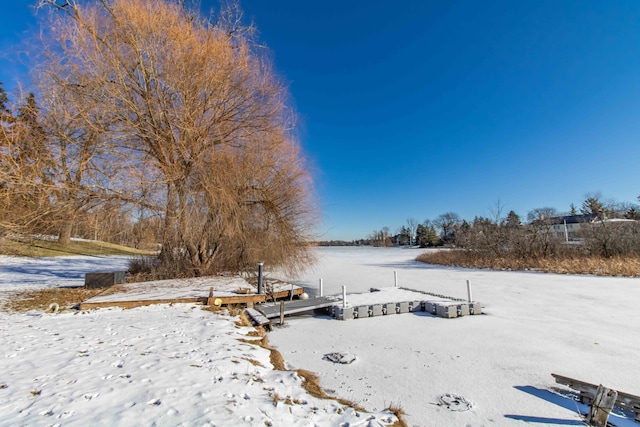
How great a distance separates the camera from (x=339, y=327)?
19.4ft

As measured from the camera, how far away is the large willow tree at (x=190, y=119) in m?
7.11

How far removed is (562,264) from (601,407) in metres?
13.9

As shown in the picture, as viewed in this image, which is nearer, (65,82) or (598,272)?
(65,82)

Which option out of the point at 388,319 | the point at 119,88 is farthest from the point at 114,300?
the point at 388,319

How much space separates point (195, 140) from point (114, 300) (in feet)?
13.7

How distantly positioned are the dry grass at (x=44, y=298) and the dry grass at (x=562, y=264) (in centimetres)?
1674

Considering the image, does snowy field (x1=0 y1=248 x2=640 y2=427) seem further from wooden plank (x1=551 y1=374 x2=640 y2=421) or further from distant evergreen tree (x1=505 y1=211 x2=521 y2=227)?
distant evergreen tree (x1=505 y1=211 x2=521 y2=227)

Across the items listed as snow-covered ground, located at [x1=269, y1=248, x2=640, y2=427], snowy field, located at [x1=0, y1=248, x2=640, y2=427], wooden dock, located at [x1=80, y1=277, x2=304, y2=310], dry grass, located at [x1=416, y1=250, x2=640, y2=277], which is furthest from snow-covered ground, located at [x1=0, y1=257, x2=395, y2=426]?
dry grass, located at [x1=416, y1=250, x2=640, y2=277]

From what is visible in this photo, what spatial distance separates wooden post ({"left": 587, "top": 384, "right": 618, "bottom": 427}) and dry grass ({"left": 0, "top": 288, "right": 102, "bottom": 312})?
7.69 m

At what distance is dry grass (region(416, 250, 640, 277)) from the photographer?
12156 mm

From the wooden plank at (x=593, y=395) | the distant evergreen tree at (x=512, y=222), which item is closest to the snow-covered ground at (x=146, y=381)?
the wooden plank at (x=593, y=395)

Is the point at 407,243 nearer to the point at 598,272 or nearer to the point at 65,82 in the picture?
the point at 598,272

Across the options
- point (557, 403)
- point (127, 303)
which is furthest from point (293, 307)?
point (557, 403)

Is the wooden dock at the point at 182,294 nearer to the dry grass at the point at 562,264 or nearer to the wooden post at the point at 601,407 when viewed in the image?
the wooden post at the point at 601,407
